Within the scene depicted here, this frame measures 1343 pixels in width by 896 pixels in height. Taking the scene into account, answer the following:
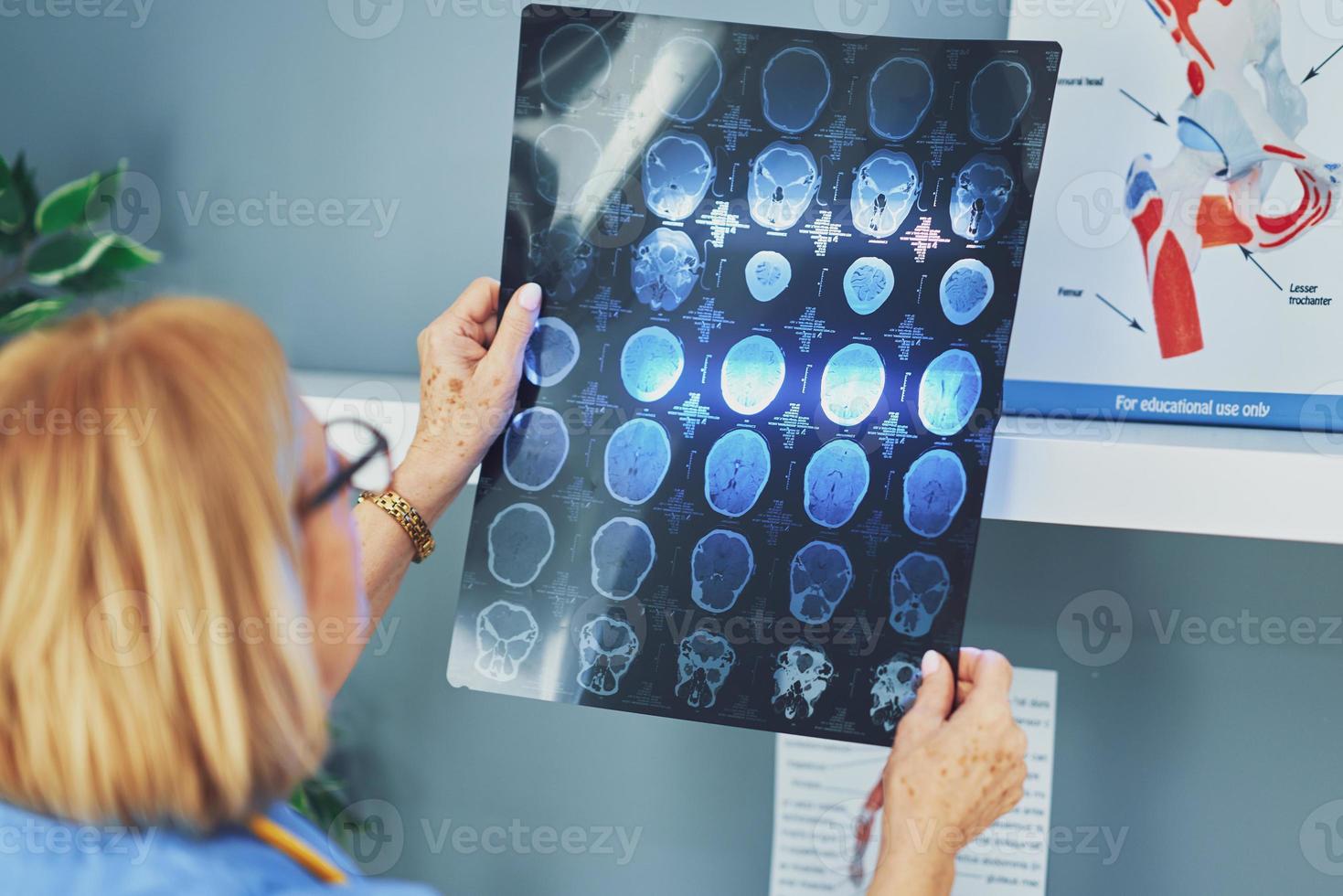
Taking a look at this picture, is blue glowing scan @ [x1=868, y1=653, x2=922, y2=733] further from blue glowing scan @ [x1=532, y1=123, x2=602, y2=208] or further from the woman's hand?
blue glowing scan @ [x1=532, y1=123, x2=602, y2=208]

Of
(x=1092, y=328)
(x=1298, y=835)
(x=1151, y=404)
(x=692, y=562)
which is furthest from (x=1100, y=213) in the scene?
(x=1298, y=835)

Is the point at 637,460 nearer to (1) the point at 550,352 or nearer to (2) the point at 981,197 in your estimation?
(1) the point at 550,352

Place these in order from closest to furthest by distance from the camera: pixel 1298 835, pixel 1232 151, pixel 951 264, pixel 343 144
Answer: pixel 951 264 < pixel 1232 151 < pixel 1298 835 < pixel 343 144

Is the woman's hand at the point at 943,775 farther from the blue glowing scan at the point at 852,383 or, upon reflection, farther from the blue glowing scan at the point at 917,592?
the blue glowing scan at the point at 852,383

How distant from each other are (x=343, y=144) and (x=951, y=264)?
945mm

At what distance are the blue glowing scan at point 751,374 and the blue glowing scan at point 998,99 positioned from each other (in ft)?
0.99

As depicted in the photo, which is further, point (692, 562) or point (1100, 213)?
point (1100, 213)

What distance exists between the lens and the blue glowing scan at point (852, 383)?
1077mm

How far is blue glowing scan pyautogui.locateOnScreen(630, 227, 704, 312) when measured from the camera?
→ 3.67 ft

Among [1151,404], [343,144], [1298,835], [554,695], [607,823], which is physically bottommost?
[607,823]

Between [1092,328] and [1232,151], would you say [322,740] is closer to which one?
[1092,328]

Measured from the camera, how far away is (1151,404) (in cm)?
132

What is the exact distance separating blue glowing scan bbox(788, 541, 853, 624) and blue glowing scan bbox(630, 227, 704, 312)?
0.30 metres

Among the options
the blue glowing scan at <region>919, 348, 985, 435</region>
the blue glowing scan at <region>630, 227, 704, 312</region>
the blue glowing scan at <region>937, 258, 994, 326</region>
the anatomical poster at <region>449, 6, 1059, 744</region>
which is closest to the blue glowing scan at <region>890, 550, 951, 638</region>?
the anatomical poster at <region>449, 6, 1059, 744</region>
